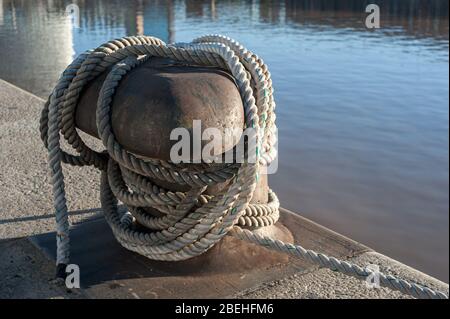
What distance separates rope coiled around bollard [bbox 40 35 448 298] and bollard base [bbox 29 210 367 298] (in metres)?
0.08

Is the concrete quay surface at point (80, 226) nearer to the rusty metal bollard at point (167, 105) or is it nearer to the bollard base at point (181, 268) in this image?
the bollard base at point (181, 268)

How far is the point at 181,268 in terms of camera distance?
2645mm

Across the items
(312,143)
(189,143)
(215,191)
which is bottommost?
(312,143)

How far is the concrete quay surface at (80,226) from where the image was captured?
2.52 meters

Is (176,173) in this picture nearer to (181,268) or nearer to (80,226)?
(181,268)

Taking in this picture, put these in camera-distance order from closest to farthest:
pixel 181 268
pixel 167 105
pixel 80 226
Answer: pixel 167 105, pixel 181 268, pixel 80 226

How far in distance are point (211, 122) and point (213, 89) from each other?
143 millimetres

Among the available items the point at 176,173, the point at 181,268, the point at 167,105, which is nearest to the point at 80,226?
the point at 181,268

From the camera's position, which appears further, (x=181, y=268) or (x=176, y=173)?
(x=181, y=268)

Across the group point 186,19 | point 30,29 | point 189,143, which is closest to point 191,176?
point 189,143

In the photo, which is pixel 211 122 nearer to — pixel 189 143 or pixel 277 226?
pixel 189 143

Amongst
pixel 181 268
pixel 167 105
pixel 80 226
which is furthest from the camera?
pixel 80 226

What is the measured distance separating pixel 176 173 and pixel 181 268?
0.46m

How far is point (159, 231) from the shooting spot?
2.68m
